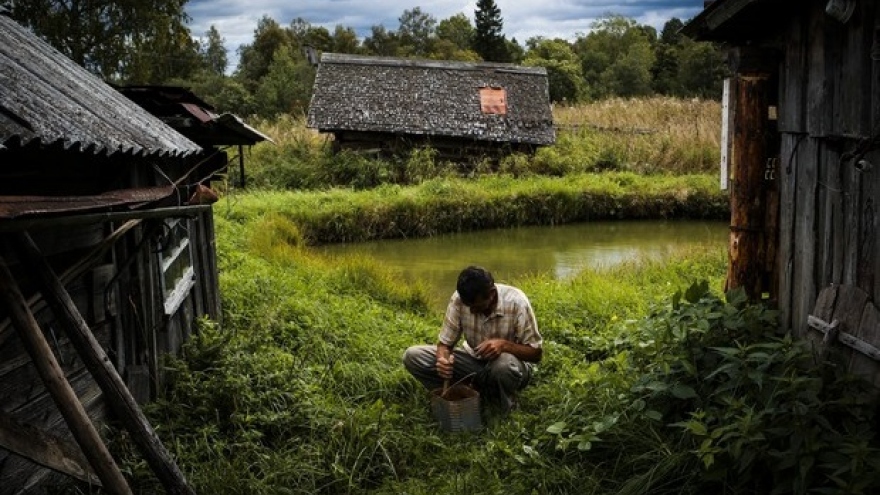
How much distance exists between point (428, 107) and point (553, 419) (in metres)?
17.8

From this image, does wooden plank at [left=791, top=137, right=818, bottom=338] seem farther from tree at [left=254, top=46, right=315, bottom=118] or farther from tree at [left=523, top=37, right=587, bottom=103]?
tree at [left=523, top=37, right=587, bottom=103]

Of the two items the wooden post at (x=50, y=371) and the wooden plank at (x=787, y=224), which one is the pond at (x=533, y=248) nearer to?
the wooden plank at (x=787, y=224)

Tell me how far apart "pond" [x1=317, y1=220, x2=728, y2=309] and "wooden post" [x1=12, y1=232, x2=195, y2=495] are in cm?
751

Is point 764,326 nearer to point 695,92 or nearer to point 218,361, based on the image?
point 218,361

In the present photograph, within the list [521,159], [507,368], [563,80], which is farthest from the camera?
[563,80]

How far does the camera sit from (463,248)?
14812 mm

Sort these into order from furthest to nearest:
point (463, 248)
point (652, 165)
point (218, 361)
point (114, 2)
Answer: point (114, 2), point (652, 165), point (463, 248), point (218, 361)

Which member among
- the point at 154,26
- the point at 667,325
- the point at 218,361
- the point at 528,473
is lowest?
the point at 528,473

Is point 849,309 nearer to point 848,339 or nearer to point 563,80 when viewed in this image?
point 848,339

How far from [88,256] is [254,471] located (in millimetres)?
1955

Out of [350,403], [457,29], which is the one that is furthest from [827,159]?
[457,29]

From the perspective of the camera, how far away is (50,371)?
3.05 m

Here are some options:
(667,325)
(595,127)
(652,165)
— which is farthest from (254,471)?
(595,127)

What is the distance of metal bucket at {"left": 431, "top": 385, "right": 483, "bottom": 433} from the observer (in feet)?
18.4
